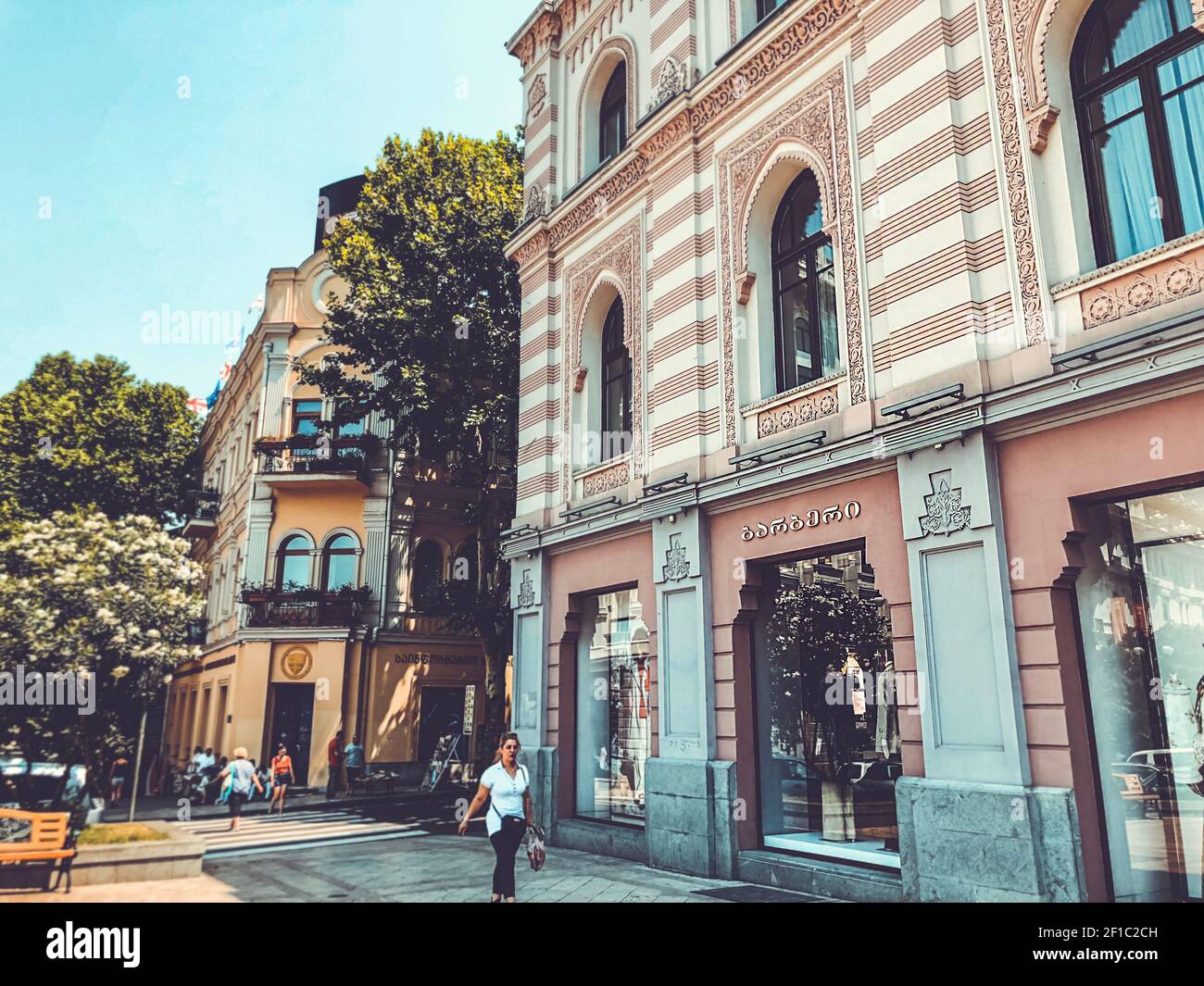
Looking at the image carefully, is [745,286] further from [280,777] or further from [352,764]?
[352,764]

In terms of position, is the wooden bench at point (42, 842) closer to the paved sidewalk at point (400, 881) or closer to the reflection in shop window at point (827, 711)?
the paved sidewalk at point (400, 881)

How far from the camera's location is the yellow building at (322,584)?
26.3 m

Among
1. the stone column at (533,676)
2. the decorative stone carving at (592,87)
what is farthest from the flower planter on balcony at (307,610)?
the decorative stone carving at (592,87)

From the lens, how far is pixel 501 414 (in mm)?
21609

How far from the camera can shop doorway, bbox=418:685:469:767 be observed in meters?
27.1

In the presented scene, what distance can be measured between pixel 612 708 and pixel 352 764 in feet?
43.5

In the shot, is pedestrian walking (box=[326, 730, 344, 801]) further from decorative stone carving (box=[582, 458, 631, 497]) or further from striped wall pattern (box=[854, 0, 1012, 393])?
striped wall pattern (box=[854, 0, 1012, 393])

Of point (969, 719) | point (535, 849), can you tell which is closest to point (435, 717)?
point (535, 849)

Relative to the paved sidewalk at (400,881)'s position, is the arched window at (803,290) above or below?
above

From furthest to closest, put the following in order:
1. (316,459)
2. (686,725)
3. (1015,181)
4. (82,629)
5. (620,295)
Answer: (316,459), (82,629), (620,295), (686,725), (1015,181)

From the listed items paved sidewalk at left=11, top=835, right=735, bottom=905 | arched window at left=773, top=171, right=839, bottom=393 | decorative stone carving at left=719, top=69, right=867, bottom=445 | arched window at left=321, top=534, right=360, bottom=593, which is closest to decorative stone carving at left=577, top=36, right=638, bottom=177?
decorative stone carving at left=719, top=69, right=867, bottom=445

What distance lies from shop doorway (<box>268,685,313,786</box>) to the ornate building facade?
540 inches

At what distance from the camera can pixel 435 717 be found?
1087 inches

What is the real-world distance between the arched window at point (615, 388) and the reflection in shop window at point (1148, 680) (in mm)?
7757
